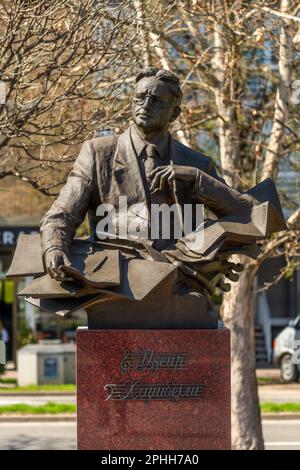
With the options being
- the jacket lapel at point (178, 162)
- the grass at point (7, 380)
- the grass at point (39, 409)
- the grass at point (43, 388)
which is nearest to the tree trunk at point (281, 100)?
the jacket lapel at point (178, 162)

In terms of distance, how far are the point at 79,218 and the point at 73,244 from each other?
24cm

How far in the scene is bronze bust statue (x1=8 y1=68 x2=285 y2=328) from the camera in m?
7.72

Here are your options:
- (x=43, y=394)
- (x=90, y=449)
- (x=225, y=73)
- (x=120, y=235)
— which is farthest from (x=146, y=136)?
(x=43, y=394)

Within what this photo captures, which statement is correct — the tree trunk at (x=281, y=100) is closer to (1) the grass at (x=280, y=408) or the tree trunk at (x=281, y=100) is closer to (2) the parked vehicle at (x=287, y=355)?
(1) the grass at (x=280, y=408)

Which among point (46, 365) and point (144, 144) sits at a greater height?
point (144, 144)

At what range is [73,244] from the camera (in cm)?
789

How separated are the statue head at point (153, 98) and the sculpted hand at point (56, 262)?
1.25 meters

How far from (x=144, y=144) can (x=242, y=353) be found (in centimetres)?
633

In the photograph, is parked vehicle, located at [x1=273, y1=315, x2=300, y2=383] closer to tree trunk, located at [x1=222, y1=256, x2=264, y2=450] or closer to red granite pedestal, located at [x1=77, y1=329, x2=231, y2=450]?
tree trunk, located at [x1=222, y1=256, x2=264, y2=450]

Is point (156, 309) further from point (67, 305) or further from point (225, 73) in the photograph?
point (225, 73)

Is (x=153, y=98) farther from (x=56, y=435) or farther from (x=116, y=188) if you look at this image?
(x=56, y=435)

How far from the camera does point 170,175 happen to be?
26.0 feet

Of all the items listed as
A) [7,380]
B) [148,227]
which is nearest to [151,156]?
[148,227]

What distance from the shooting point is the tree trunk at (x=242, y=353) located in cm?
1383
